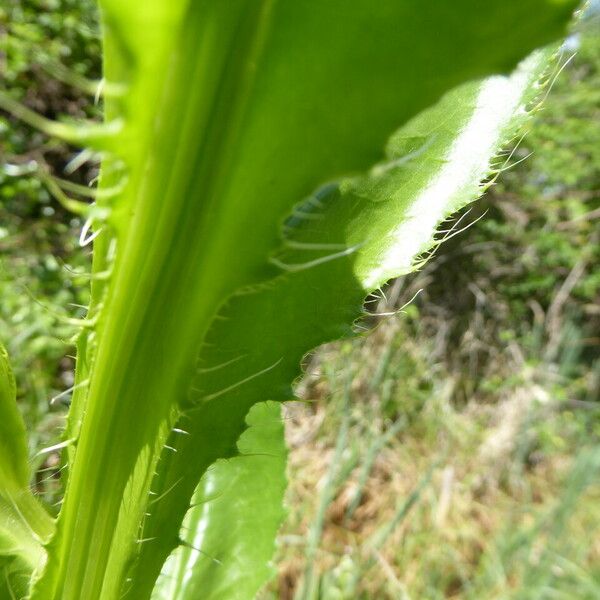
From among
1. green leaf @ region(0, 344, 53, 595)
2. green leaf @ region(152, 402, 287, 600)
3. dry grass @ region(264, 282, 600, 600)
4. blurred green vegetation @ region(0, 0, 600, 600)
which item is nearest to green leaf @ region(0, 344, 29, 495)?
green leaf @ region(0, 344, 53, 595)

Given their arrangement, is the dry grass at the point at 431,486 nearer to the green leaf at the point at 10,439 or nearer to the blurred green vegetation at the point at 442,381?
the blurred green vegetation at the point at 442,381

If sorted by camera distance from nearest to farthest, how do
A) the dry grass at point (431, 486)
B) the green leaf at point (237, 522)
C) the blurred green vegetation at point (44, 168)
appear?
the green leaf at point (237, 522) < the dry grass at point (431, 486) < the blurred green vegetation at point (44, 168)

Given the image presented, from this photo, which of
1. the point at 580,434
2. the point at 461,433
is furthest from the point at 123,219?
the point at 580,434

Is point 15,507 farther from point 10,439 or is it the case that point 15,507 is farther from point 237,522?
point 237,522

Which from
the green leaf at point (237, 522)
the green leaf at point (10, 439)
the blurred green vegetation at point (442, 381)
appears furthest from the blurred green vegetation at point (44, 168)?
the green leaf at point (10, 439)

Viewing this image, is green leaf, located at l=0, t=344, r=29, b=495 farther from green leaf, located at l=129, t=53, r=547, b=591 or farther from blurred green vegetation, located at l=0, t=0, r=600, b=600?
blurred green vegetation, located at l=0, t=0, r=600, b=600
